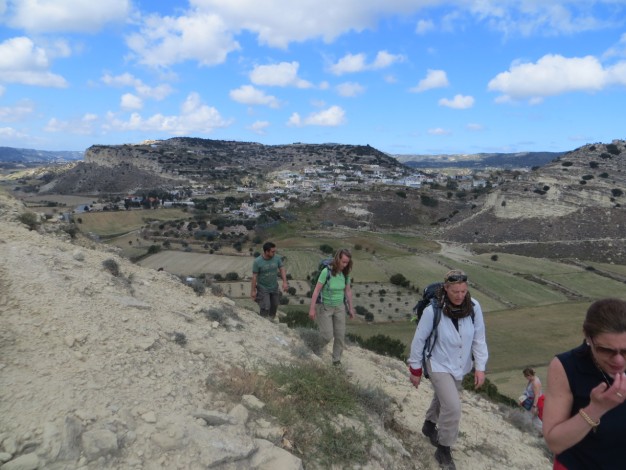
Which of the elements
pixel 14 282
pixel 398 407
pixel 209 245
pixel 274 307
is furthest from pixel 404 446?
pixel 209 245

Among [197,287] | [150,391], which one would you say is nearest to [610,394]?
[150,391]

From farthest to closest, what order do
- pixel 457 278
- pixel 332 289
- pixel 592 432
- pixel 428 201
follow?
pixel 428 201
pixel 332 289
pixel 457 278
pixel 592 432

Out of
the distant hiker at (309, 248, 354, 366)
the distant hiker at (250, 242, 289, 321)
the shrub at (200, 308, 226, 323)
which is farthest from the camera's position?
the distant hiker at (250, 242, 289, 321)

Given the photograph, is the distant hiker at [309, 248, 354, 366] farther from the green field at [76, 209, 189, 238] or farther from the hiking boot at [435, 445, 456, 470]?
the green field at [76, 209, 189, 238]

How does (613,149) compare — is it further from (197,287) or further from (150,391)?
(150,391)

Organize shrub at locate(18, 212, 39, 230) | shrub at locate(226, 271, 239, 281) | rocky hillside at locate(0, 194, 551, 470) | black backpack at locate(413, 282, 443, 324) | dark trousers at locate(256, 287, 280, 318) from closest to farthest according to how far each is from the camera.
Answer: rocky hillside at locate(0, 194, 551, 470)
black backpack at locate(413, 282, 443, 324)
dark trousers at locate(256, 287, 280, 318)
shrub at locate(18, 212, 39, 230)
shrub at locate(226, 271, 239, 281)

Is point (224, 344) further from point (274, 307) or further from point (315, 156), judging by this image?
point (315, 156)

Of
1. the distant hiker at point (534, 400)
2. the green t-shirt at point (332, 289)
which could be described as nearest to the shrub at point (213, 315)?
the green t-shirt at point (332, 289)

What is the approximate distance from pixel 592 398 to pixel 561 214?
2912 inches

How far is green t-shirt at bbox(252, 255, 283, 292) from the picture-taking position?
314 inches

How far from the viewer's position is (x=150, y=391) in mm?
4152

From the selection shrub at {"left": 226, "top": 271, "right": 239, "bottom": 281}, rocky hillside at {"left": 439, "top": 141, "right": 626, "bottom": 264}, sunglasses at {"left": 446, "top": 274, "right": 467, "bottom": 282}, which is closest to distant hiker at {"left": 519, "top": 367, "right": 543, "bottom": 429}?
sunglasses at {"left": 446, "top": 274, "right": 467, "bottom": 282}

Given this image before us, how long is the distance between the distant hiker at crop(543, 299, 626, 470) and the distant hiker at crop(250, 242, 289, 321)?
5697 millimetres

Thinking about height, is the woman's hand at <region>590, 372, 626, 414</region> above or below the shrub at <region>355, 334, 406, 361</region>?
Result: above
